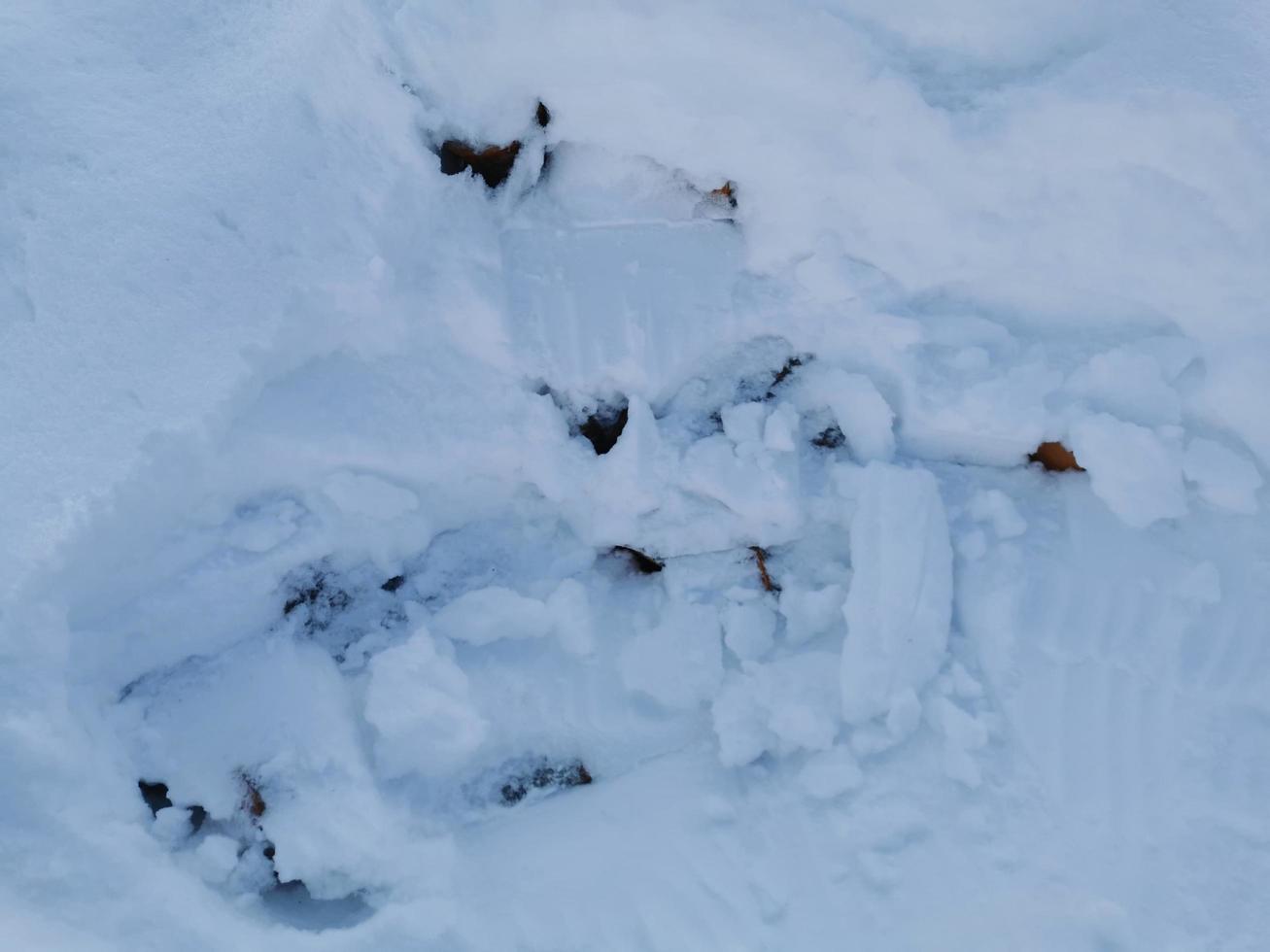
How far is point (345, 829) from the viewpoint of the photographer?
48.1 inches

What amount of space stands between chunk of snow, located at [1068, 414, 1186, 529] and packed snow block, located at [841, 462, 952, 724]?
0.67 ft

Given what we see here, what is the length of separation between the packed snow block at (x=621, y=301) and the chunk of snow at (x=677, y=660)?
327 millimetres

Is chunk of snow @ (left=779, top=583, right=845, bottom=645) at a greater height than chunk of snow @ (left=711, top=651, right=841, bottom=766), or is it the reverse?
chunk of snow @ (left=779, top=583, right=845, bottom=645)

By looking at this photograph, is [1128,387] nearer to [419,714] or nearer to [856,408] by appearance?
[856,408]

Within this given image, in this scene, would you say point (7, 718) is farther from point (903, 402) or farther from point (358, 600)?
point (903, 402)

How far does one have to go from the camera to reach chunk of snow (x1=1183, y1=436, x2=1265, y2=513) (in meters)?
1.32

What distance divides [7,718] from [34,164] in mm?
684

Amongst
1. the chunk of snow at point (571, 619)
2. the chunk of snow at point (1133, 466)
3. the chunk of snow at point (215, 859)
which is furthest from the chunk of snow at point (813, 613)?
the chunk of snow at point (215, 859)

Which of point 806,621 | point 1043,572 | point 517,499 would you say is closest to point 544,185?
point 517,499

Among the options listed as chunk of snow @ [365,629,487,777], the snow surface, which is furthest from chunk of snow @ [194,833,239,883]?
chunk of snow @ [365,629,487,777]

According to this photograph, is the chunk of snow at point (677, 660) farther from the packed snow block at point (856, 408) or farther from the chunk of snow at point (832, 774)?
the packed snow block at point (856, 408)

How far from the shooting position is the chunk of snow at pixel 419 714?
128 cm

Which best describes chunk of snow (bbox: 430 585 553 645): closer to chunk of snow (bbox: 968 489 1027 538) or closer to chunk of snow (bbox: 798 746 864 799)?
chunk of snow (bbox: 798 746 864 799)

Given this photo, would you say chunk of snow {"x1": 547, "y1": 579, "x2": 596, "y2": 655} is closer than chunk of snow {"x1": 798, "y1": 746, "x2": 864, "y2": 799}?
No
